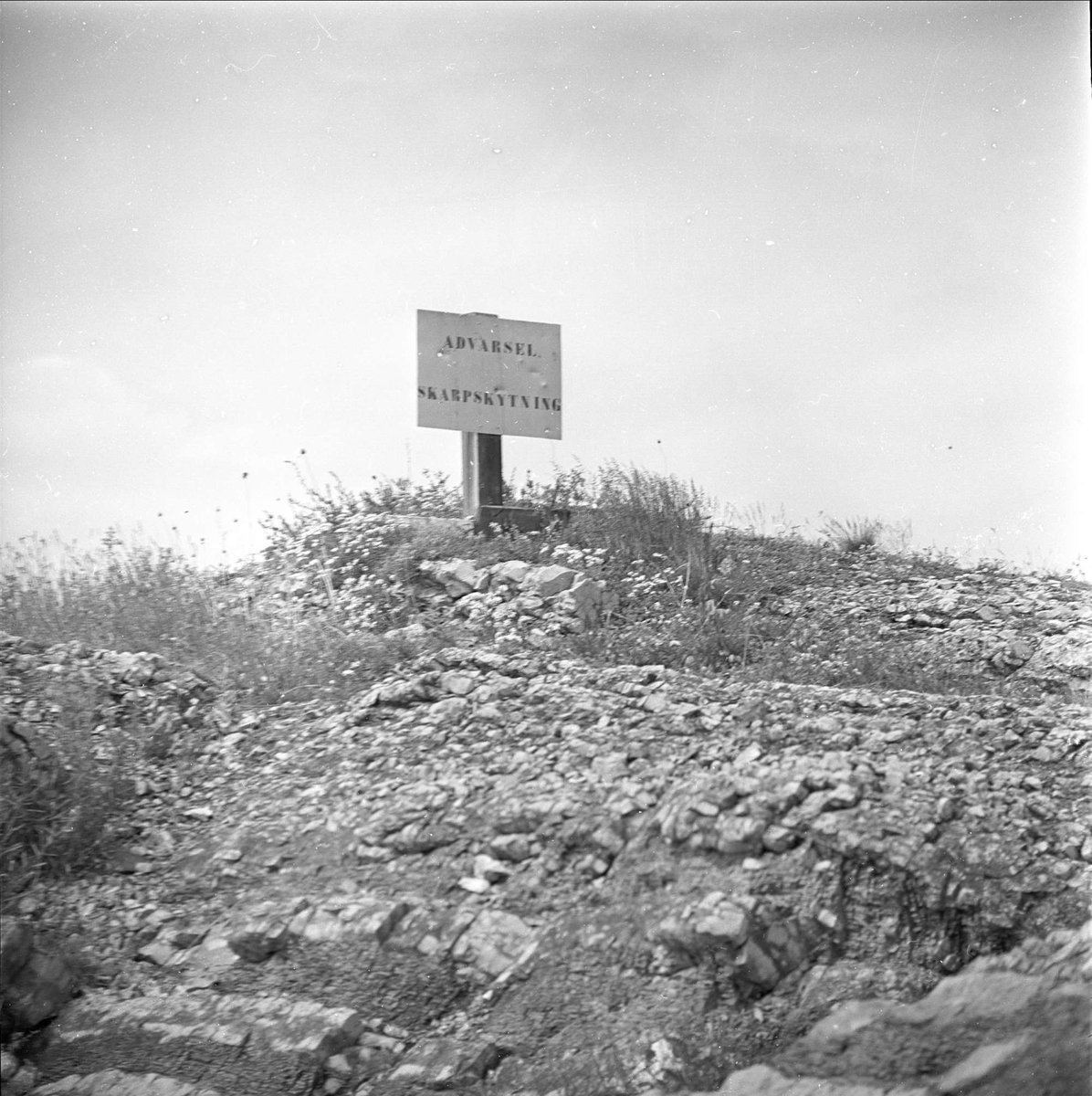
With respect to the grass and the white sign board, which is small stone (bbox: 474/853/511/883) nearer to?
the grass

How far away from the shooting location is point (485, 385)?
27.5 feet

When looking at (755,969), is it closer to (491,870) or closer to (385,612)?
(491,870)

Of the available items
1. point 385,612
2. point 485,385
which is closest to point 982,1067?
point 385,612

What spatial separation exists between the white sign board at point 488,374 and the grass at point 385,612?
668mm

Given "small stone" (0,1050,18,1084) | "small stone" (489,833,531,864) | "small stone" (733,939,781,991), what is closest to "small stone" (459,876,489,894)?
"small stone" (489,833,531,864)

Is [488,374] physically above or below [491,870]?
above

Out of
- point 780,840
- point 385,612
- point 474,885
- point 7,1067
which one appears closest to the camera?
point 7,1067

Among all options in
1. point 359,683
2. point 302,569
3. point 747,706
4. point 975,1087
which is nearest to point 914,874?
point 975,1087

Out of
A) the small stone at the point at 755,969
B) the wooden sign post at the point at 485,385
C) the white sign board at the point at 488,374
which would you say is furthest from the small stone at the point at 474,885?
the white sign board at the point at 488,374

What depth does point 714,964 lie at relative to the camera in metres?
3.28

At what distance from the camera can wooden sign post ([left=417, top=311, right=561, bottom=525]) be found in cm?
818

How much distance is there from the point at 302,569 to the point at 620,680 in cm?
354

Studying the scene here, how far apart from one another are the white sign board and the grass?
67 cm

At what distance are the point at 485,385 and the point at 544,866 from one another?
5232 millimetres
